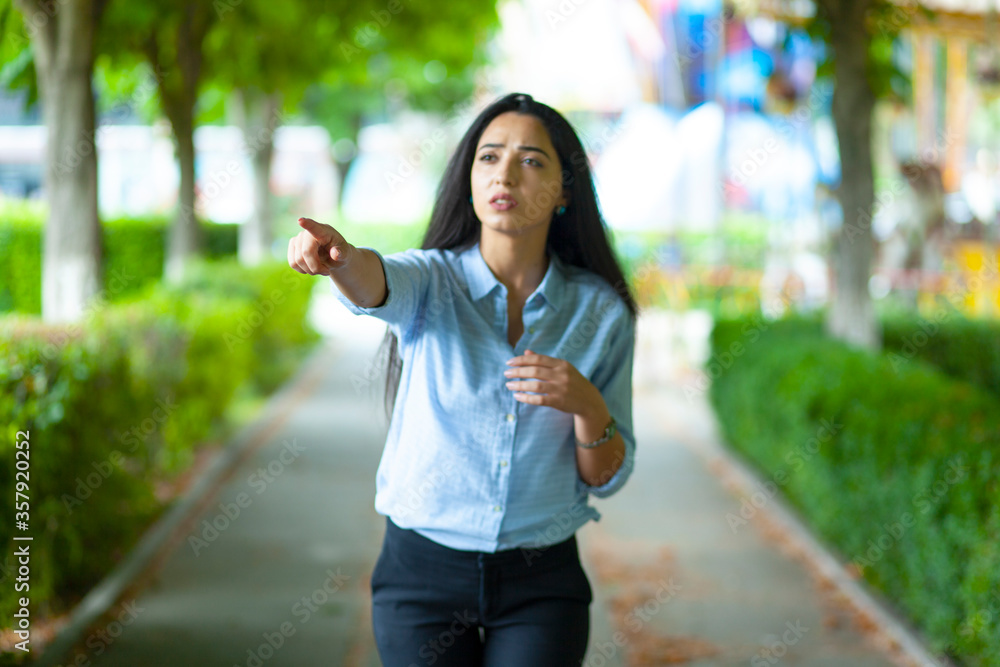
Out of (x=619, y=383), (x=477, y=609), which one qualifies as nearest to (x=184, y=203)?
(x=619, y=383)

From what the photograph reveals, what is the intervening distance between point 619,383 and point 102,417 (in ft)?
12.2

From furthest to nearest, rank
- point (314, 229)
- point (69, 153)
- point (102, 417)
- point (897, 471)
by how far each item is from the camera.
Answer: point (69, 153) → point (102, 417) → point (897, 471) → point (314, 229)

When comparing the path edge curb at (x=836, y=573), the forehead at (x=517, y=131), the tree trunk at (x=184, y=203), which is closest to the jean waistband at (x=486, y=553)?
the forehead at (x=517, y=131)

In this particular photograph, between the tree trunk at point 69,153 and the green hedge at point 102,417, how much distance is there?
1.47 ft

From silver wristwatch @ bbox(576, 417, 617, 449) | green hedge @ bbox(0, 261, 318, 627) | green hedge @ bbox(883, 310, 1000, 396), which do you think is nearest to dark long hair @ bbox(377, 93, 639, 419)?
silver wristwatch @ bbox(576, 417, 617, 449)

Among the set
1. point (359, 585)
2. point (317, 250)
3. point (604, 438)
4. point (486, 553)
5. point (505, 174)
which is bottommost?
point (359, 585)

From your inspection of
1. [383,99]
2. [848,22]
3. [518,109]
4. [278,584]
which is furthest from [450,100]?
[518,109]

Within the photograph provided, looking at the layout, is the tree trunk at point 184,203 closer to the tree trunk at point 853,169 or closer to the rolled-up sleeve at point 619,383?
the tree trunk at point 853,169

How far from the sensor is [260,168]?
1691cm

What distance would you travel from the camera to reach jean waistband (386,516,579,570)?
235cm

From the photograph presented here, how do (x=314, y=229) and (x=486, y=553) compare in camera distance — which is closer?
(x=314, y=229)

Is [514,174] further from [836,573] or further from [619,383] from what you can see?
[836,573]

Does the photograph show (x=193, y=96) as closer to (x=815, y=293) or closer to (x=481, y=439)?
(x=481, y=439)

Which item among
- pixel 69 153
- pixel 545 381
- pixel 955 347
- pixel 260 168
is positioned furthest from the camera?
pixel 260 168
